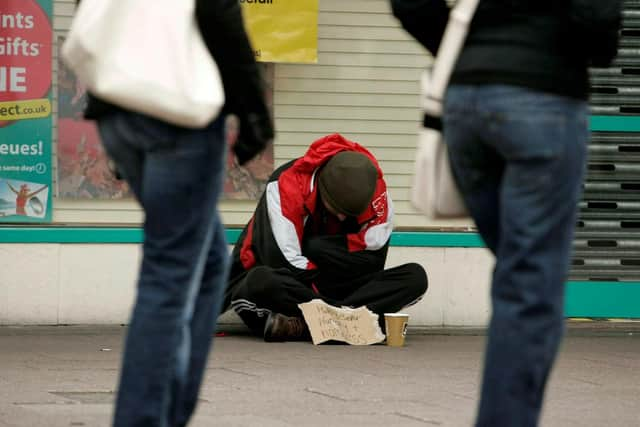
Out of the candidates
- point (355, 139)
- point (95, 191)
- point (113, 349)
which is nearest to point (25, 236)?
point (95, 191)

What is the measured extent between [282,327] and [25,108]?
195cm

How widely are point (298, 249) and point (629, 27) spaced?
2552mm

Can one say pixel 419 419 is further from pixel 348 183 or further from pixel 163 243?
pixel 348 183

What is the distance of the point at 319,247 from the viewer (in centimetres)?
755

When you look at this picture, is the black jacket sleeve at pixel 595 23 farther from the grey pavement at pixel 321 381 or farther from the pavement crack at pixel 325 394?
the pavement crack at pixel 325 394

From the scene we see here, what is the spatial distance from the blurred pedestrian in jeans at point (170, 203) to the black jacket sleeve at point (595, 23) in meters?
0.74

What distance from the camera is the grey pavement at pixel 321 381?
4.90 metres

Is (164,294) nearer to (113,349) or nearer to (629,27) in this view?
(113,349)

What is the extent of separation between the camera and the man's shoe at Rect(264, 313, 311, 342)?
7.43 meters

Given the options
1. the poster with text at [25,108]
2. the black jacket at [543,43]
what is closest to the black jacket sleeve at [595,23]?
the black jacket at [543,43]

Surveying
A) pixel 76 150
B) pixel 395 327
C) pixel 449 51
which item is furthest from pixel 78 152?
pixel 449 51

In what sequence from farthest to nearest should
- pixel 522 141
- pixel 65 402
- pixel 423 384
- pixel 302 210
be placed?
pixel 302 210, pixel 423 384, pixel 65 402, pixel 522 141

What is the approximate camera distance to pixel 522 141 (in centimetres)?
298

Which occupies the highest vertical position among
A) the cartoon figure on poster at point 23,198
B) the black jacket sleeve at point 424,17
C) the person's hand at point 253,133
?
the black jacket sleeve at point 424,17
